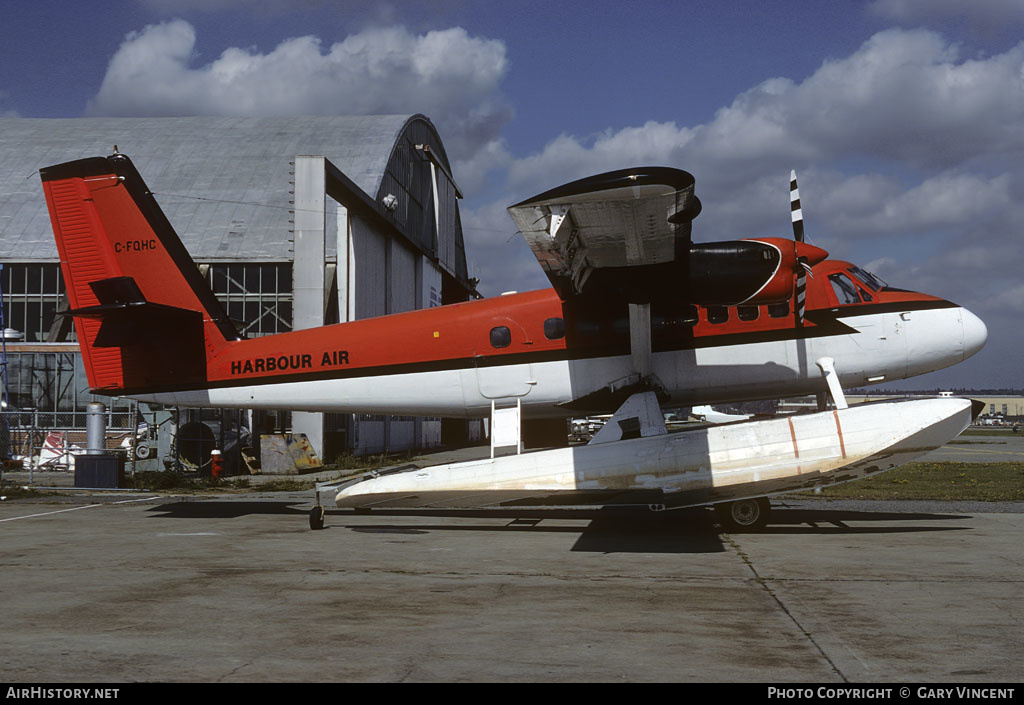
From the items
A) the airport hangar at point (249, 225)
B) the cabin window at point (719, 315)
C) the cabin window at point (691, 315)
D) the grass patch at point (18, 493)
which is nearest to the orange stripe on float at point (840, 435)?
the cabin window at point (719, 315)

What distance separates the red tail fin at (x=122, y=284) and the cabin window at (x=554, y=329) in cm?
583

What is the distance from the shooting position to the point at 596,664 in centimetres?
577

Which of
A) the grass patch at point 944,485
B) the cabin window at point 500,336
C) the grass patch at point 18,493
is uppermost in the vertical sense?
the cabin window at point 500,336

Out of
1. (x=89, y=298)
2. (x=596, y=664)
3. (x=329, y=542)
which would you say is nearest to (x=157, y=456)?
(x=89, y=298)

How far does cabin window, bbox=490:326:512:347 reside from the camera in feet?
47.3

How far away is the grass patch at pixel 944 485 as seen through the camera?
19.5 meters

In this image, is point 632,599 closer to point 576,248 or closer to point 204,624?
point 204,624

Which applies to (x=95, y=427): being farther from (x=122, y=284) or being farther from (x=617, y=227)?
(x=617, y=227)

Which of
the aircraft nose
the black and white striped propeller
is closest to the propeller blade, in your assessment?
the black and white striped propeller

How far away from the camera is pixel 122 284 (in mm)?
14961

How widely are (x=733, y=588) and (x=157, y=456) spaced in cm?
2185

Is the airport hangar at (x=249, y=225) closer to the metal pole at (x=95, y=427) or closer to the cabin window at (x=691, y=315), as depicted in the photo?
the metal pole at (x=95, y=427)

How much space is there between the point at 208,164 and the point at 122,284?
35.0 metres

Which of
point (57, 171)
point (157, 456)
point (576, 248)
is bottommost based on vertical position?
point (157, 456)
